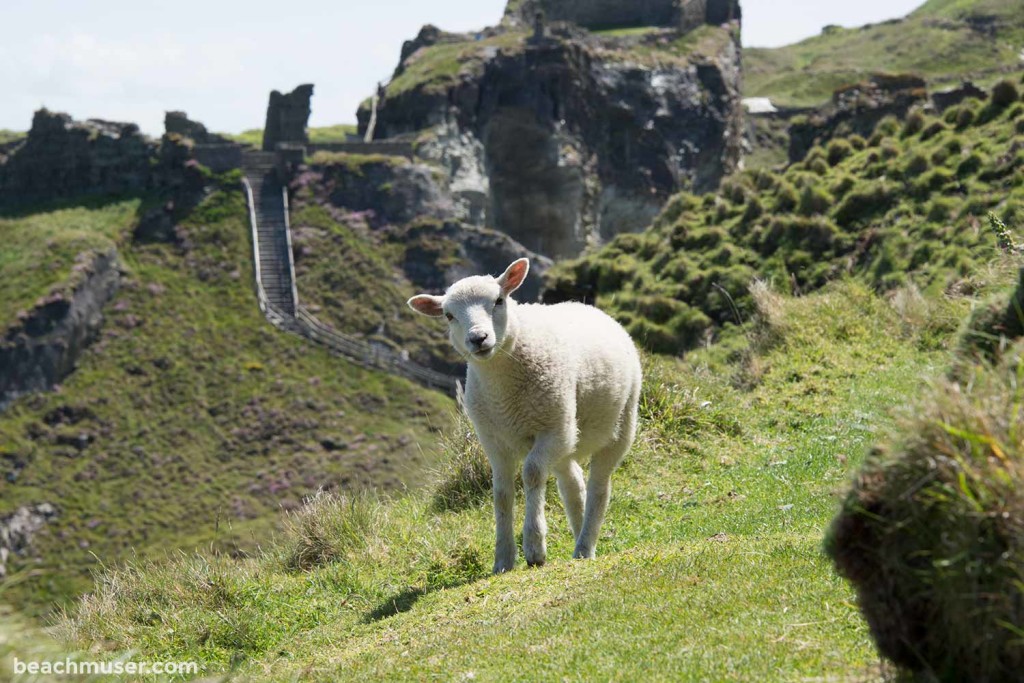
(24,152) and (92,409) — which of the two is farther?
(24,152)

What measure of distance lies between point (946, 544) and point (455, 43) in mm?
107729

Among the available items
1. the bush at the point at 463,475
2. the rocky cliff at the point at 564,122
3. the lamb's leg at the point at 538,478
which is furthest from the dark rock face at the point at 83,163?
the lamb's leg at the point at 538,478

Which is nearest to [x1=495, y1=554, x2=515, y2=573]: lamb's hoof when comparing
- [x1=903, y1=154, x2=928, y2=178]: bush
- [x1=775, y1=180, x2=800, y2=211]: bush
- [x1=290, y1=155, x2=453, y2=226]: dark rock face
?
[x1=903, y1=154, x2=928, y2=178]: bush

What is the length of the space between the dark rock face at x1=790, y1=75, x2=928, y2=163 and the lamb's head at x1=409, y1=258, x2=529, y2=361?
37.5 m

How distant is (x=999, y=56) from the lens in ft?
375

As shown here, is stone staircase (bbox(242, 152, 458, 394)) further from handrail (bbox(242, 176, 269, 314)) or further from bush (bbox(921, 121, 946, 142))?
bush (bbox(921, 121, 946, 142))

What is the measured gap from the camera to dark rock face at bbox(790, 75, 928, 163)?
45031 millimetres

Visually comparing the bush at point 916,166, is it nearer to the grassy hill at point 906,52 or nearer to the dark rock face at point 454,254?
the dark rock face at point 454,254

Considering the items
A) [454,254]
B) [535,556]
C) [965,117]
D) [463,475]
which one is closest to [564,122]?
[454,254]

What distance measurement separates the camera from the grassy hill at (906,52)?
384 ft

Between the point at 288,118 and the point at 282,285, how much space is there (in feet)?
59.5

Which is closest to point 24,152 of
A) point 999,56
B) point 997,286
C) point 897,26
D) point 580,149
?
point 580,149

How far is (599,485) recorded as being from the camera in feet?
34.0

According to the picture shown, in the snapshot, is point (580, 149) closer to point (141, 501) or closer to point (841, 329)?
point (141, 501)
